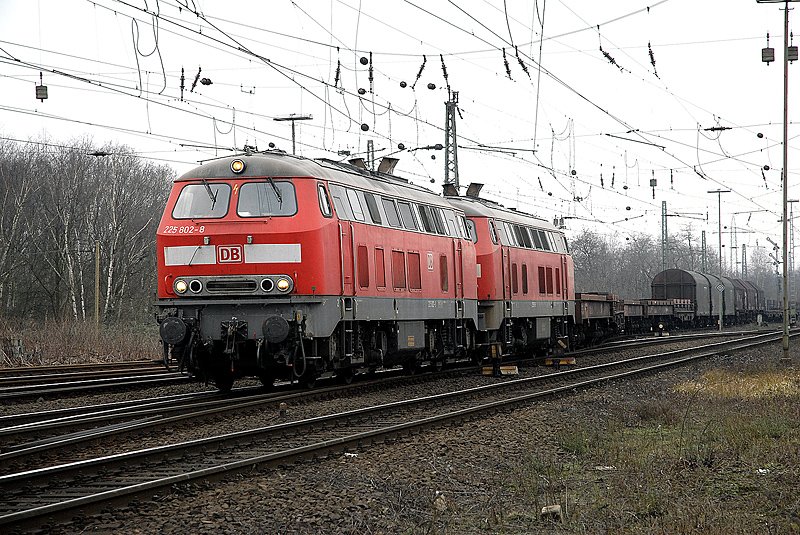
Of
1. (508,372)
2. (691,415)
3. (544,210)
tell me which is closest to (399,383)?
(508,372)

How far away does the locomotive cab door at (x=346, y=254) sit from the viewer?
57.0ft

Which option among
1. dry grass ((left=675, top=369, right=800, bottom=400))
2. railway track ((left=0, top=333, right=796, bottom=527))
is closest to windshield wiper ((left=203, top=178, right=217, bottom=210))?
railway track ((left=0, top=333, right=796, bottom=527))

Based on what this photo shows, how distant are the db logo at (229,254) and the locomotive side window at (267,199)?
2.09ft

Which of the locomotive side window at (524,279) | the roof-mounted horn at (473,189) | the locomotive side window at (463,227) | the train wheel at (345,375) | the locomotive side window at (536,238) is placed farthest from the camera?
the locomotive side window at (536,238)

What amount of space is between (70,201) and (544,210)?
91.6 feet

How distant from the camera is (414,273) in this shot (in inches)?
814

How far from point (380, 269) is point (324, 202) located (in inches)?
101

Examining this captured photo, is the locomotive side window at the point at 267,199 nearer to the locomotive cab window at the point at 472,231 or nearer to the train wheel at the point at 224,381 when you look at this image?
the train wheel at the point at 224,381

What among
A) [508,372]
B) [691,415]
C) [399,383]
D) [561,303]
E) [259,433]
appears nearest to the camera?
[259,433]

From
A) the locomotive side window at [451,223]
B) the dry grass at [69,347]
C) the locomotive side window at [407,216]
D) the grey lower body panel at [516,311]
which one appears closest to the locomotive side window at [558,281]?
the grey lower body panel at [516,311]

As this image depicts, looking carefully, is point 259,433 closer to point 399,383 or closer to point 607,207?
point 399,383

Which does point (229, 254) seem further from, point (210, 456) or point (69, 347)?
point (69, 347)

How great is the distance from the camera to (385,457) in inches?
438

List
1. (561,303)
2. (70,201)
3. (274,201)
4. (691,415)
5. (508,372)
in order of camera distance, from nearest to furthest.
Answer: (691,415) < (274,201) < (508,372) < (561,303) < (70,201)
